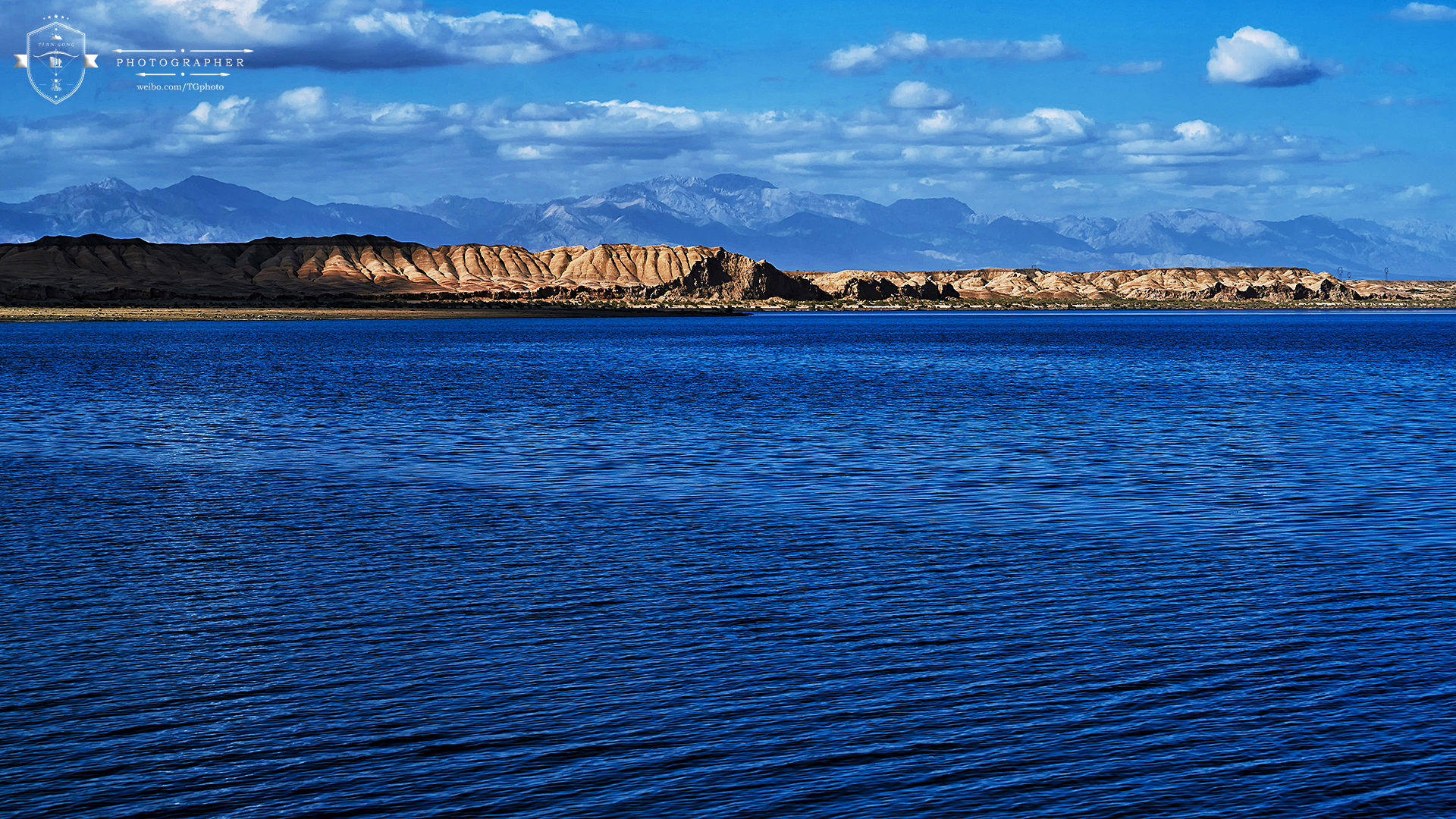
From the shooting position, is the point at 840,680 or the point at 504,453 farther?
the point at 504,453

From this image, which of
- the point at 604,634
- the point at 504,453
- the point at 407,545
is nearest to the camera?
the point at 604,634

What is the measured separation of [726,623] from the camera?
17500 mm

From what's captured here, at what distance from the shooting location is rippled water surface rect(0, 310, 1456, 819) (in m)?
12.1

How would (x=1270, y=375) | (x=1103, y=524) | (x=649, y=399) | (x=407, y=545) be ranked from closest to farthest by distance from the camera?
(x=407, y=545), (x=1103, y=524), (x=649, y=399), (x=1270, y=375)

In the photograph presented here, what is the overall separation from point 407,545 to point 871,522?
825 cm

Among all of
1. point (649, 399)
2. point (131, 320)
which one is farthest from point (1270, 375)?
point (131, 320)

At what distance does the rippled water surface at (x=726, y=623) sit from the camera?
1211 cm

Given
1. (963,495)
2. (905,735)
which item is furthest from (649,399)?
(905,735)

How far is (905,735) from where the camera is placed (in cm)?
1318

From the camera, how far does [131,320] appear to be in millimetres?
193500

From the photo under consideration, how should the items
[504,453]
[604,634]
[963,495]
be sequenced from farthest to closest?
[504,453] < [963,495] < [604,634]

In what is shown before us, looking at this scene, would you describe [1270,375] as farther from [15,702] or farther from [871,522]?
[15,702]

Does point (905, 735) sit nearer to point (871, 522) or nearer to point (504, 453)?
point (871, 522)

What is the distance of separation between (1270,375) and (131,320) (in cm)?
16271
